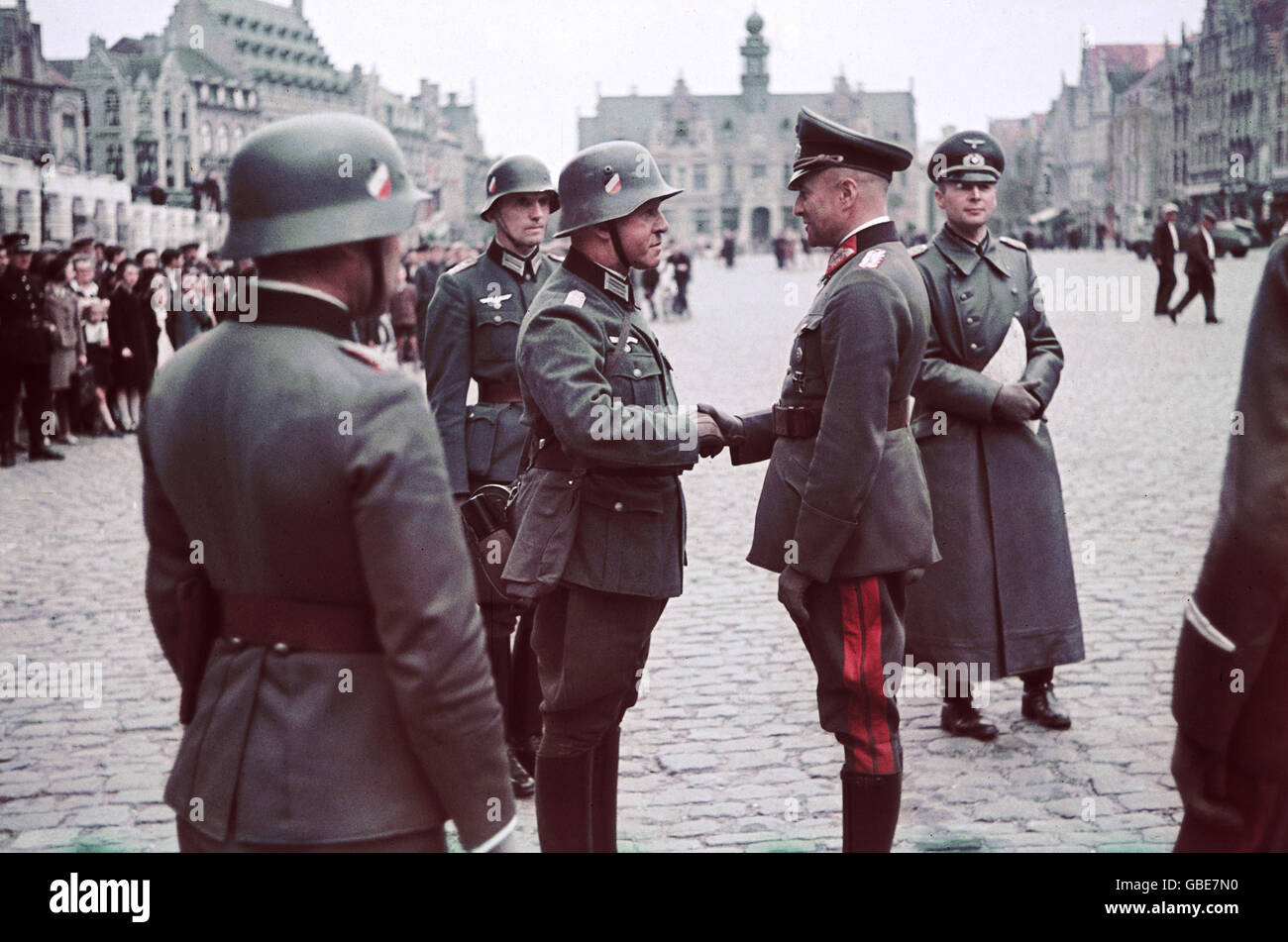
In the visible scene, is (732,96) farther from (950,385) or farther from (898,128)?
(950,385)

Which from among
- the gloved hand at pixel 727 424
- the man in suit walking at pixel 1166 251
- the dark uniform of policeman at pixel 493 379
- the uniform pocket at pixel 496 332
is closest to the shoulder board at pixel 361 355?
the gloved hand at pixel 727 424

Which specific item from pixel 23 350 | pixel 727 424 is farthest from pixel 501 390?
pixel 23 350

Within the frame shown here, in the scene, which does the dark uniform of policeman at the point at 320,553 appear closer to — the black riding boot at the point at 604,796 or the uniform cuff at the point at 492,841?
the uniform cuff at the point at 492,841

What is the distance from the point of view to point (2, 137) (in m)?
47.3

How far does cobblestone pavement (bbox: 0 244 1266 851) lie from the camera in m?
4.73

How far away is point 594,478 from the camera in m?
3.85

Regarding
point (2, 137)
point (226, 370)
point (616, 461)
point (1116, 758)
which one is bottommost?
point (1116, 758)

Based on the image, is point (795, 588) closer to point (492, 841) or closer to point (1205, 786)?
point (1205, 786)

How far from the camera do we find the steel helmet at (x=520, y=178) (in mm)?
5184

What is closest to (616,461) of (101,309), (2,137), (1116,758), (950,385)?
(950,385)

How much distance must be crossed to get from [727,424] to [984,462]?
1.75m

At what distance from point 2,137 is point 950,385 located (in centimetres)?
4836

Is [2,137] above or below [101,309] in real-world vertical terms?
above

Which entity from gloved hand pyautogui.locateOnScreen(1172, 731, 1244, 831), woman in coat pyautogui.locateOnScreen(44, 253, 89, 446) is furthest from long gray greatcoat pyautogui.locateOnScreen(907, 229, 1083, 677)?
woman in coat pyautogui.locateOnScreen(44, 253, 89, 446)
